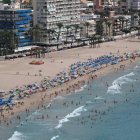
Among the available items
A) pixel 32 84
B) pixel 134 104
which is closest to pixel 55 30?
pixel 32 84

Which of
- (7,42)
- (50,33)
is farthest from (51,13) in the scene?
(7,42)

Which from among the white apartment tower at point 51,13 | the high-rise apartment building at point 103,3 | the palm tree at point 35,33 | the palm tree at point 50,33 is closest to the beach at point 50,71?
the palm tree at point 50,33

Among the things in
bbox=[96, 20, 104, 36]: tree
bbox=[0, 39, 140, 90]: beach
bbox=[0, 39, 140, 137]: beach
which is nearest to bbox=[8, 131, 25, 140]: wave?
bbox=[0, 39, 140, 137]: beach

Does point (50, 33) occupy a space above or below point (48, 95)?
above

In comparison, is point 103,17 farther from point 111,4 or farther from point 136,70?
point 136,70

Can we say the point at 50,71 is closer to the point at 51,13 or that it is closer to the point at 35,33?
the point at 35,33

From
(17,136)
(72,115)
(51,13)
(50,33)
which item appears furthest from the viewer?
(51,13)

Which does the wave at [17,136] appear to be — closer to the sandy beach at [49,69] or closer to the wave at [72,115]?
the wave at [72,115]
